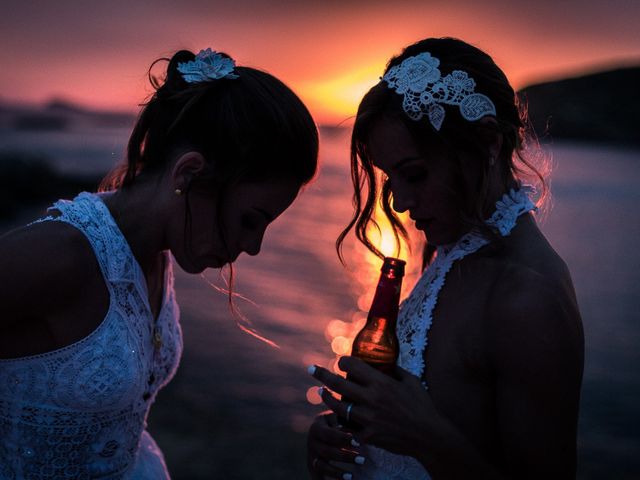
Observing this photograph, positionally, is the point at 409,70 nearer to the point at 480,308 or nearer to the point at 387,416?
the point at 480,308

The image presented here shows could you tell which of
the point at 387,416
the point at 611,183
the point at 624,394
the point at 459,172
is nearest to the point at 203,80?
the point at 459,172

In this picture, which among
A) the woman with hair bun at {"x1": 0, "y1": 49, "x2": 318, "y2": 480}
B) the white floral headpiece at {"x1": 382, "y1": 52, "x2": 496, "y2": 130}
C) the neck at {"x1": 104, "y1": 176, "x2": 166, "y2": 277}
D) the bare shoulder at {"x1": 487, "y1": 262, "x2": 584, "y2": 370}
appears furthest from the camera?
the neck at {"x1": 104, "y1": 176, "x2": 166, "y2": 277}

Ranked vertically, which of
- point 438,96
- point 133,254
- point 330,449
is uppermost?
point 438,96

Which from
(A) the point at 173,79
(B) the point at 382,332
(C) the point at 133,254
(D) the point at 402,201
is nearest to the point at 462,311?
(B) the point at 382,332

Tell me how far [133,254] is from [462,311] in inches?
46.6

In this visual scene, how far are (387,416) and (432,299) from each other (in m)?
Answer: 0.55

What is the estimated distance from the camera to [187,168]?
2.30m

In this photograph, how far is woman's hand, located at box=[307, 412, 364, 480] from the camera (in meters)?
2.31

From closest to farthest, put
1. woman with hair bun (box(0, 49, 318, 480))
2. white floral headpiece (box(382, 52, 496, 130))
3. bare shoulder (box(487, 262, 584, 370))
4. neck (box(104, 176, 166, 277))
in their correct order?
bare shoulder (box(487, 262, 584, 370)) < woman with hair bun (box(0, 49, 318, 480)) < white floral headpiece (box(382, 52, 496, 130)) < neck (box(104, 176, 166, 277))

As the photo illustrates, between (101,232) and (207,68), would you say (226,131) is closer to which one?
(207,68)

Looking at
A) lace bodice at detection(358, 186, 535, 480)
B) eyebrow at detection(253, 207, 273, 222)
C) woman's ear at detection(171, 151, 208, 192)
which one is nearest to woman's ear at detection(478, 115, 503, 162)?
lace bodice at detection(358, 186, 535, 480)

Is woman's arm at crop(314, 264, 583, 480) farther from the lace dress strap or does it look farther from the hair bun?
the hair bun

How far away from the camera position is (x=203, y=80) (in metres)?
2.38

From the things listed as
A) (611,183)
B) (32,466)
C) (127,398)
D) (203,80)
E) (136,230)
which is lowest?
(611,183)
